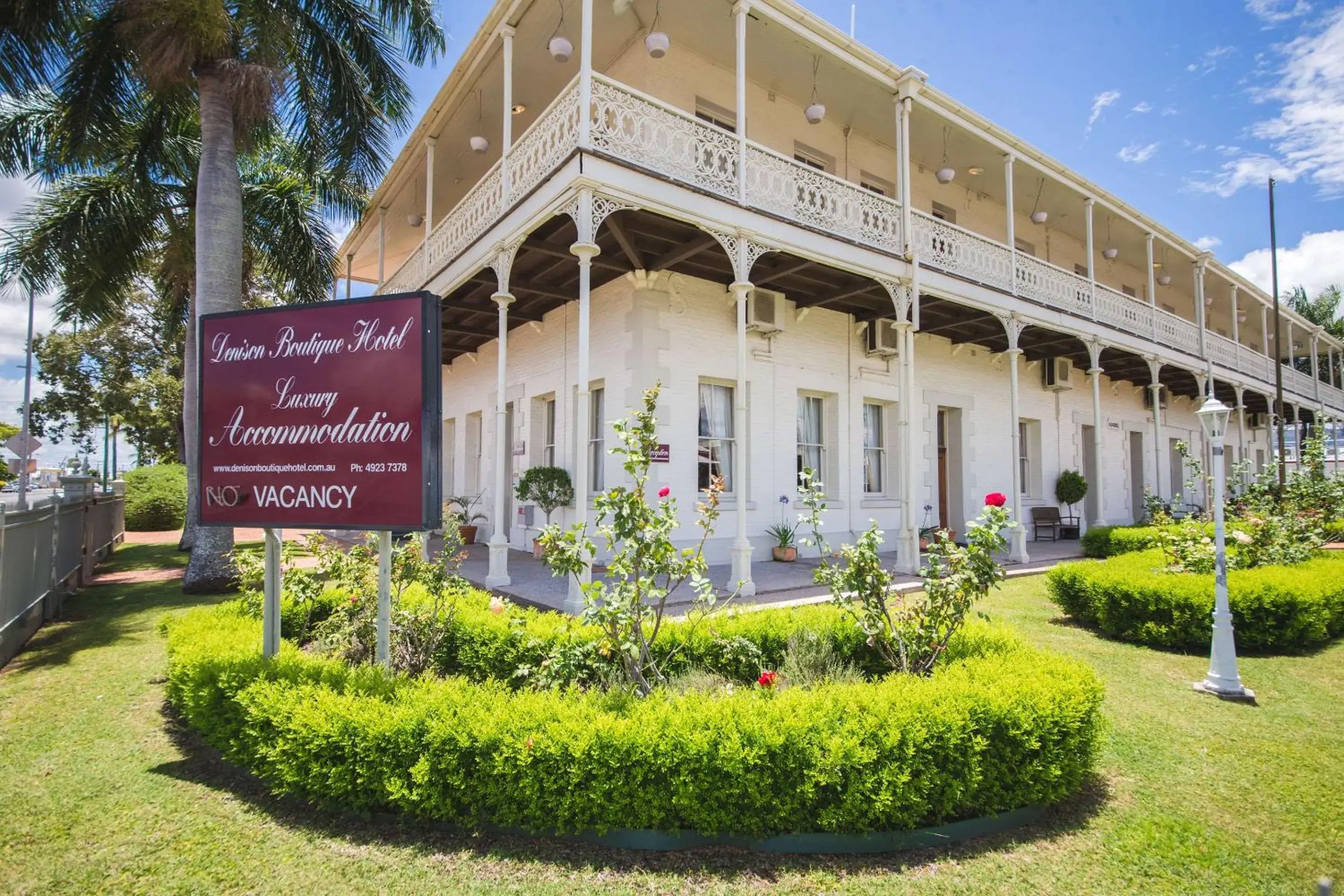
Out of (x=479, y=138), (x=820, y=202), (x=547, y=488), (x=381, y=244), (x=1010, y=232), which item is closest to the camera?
(x=820, y=202)

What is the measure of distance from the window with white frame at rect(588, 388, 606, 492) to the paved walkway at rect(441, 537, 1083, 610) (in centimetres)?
163

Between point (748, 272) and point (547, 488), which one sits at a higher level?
point (748, 272)

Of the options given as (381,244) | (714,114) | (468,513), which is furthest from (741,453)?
(381,244)

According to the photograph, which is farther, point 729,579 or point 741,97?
point 729,579

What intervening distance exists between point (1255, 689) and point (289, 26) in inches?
538

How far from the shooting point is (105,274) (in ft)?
41.3

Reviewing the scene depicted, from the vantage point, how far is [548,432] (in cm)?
1250

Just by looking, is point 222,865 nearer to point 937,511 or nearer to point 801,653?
point 801,653

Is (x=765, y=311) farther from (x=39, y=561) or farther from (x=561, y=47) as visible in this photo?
(x=39, y=561)

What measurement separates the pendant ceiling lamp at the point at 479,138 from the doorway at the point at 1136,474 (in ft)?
63.0

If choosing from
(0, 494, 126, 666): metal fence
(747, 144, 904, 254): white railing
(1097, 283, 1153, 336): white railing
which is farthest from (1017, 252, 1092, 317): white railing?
(0, 494, 126, 666): metal fence

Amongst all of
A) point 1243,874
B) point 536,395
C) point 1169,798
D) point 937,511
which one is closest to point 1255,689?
point 1169,798

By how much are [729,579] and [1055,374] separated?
1152 centimetres

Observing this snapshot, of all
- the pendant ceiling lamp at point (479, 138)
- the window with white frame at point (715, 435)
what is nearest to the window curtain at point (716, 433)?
the window with white frame at point (715, 435)
